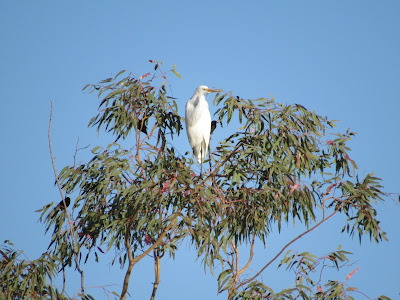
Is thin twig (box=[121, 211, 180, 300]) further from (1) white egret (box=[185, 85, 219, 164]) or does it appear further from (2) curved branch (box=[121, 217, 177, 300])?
(1) white egret (box=[185, 85, 219, 164])

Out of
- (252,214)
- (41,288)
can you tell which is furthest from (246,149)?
(41,288)

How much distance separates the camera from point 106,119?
554 centimetres

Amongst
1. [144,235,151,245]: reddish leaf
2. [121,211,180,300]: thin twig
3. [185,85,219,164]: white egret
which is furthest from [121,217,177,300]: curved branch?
[185,85,219,164]: white egret

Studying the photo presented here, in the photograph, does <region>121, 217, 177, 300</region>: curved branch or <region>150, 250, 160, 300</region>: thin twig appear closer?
<region>121, 217, 177, 300</region>: curved branch

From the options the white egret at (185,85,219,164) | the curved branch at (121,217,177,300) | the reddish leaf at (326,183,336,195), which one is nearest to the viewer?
the curved branch at (121,217,177,300)

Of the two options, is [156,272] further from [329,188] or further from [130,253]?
[329,188]

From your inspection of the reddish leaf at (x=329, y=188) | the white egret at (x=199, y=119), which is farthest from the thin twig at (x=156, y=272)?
A: the reddish leaf at (x=329, y=188)

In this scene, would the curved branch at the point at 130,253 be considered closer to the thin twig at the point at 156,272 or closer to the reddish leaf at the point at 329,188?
the thin twig at the point at 156,272

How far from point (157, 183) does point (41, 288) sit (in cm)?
110

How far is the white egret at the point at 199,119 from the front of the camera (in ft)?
20.2

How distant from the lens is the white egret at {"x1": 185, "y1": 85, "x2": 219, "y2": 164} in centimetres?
615

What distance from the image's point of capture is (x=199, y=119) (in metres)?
6.14

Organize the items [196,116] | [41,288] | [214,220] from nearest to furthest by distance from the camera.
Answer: [41,288] < [214,220] < [196,116]

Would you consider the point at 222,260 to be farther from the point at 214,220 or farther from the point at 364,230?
the point at 364,230
